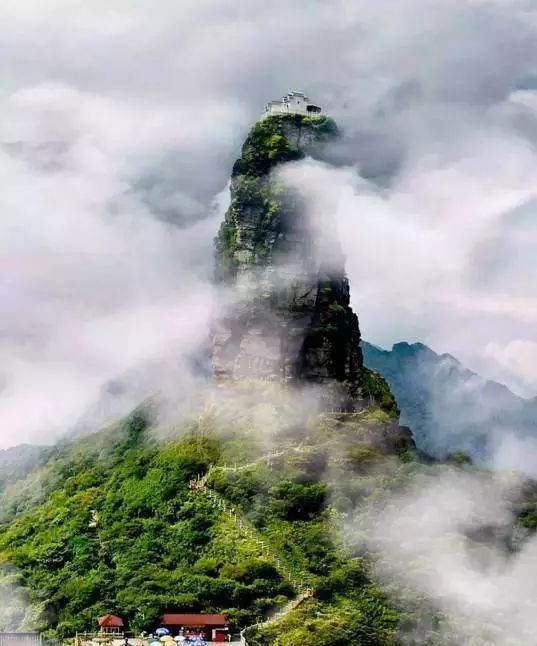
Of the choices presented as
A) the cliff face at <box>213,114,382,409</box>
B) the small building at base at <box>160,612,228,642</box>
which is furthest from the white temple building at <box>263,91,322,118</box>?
the small building at base at <box>160,612,228,642</box>

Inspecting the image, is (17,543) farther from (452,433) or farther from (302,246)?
(452,433)

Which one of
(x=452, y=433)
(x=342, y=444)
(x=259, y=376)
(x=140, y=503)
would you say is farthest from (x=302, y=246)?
(x=452, y=433)

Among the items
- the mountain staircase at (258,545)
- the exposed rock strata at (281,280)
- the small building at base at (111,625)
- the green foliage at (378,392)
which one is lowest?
the small building at base at (111,625)

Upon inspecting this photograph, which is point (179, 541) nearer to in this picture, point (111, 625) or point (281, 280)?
point (111, 625)

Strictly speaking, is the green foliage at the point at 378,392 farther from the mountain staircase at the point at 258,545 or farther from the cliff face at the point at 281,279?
the mountain staircase at the point at 258,545

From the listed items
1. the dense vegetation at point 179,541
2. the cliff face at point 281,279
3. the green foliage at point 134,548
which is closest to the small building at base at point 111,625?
the green foliage at point 134,548

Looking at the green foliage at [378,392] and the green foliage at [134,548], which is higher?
the green foliage at [378,392]

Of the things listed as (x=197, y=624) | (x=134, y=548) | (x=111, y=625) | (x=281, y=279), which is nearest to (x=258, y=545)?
(x=134, y=548)
